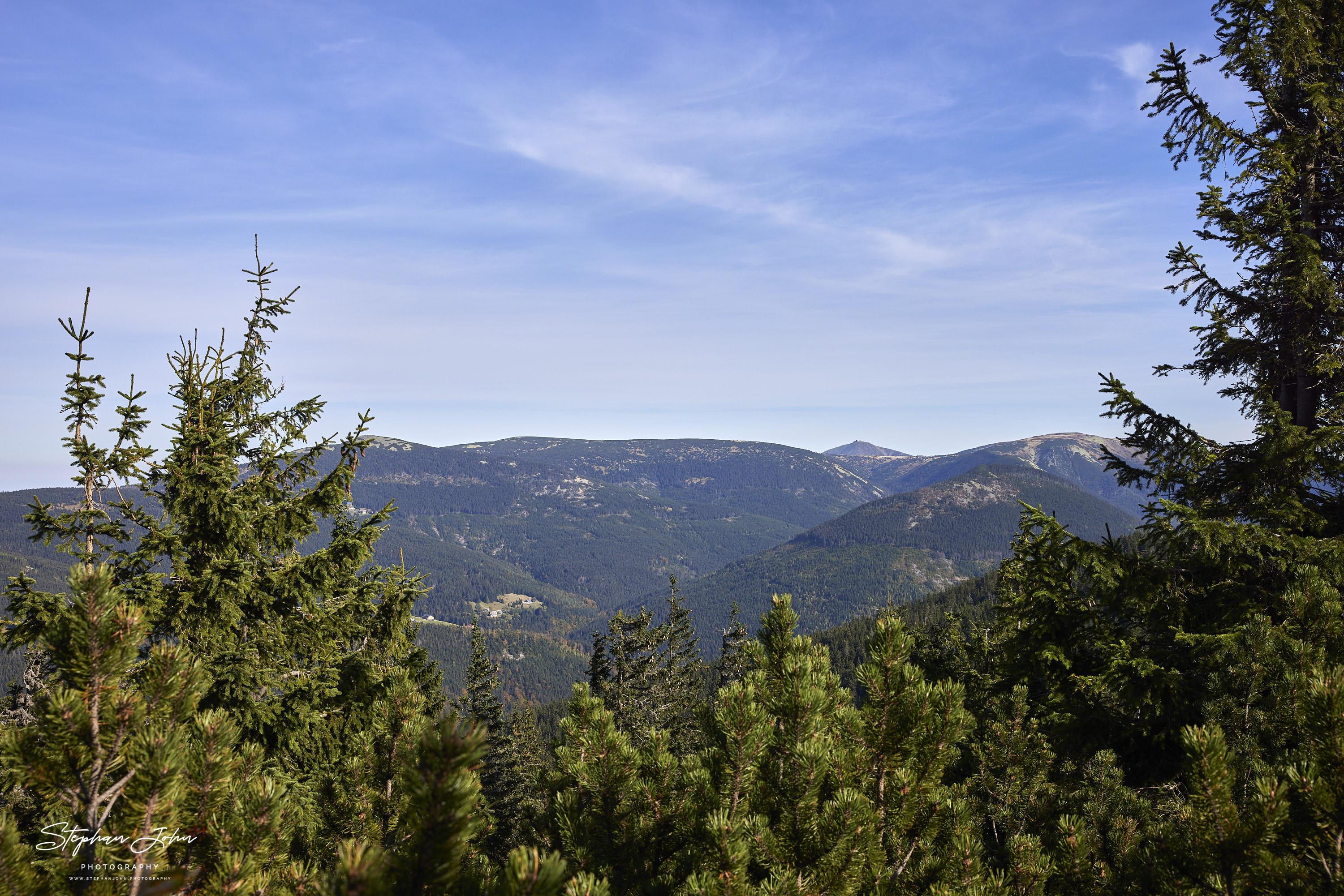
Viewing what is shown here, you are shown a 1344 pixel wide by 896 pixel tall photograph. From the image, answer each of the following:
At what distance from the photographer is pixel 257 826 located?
271 cm

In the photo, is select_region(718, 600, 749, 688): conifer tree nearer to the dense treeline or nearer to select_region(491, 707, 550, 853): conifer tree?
select_region(491, 707, 550, 853): conifer tree

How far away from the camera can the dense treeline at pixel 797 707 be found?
238 cm

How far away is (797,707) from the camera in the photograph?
409cm

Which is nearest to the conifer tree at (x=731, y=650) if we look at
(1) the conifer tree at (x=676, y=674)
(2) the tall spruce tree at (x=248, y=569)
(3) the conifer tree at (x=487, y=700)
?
(1) the conifer tree at (x=676, y=674)

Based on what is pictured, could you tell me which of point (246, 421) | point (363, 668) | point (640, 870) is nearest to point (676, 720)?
point (363, 668)

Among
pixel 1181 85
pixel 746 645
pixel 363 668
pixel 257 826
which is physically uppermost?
pixel 1181 85

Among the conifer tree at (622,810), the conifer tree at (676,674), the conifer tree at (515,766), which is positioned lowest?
the conifer tree at (515,766)

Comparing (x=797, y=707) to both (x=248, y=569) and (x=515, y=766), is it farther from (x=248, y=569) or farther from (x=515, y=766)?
(x=515, y=766)

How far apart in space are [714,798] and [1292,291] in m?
9.75

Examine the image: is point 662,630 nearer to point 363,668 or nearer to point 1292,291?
point 363,668

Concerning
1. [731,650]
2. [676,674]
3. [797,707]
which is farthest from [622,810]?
[731,650]

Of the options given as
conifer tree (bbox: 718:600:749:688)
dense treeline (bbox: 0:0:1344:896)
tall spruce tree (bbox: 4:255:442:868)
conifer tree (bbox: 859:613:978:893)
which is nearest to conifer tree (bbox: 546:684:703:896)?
dense treeline (bbox: 0:0:1344:896)

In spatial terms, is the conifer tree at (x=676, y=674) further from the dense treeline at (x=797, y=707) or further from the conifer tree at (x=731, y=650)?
the dense treeline at (x=797, y=707)

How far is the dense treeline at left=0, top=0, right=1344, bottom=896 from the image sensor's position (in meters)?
2.38
